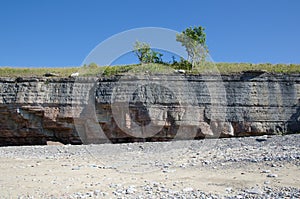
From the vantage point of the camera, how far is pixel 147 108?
72.1ft

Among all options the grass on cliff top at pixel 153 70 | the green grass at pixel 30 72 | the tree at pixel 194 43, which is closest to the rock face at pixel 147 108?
the grass on cliff top at pixel 153 70

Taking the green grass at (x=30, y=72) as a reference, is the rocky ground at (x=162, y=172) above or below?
below

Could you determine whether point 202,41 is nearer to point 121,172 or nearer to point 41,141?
point 41,141

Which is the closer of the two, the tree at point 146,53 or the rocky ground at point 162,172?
the rocky ground at point 162,172

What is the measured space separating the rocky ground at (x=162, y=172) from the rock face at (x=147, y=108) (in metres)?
4.82

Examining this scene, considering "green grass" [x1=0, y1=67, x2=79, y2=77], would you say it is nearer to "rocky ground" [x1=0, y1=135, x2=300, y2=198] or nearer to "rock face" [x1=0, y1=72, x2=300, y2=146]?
"rock face" [x1=0, y1=72, x2=300, y2=146]

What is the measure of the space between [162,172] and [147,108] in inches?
460

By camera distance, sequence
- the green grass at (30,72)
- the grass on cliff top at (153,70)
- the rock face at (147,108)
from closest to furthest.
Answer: the rock face at (147,108), the grass on cliff top at (153,70), the green grass at (30,72)

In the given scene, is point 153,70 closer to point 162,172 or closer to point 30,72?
point 30,72

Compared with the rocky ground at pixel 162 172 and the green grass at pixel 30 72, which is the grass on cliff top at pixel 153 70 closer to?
the green grass at pixel 30 72

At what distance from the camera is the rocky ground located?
7656mm

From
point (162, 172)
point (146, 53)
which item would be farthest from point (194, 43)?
point (162, 172)

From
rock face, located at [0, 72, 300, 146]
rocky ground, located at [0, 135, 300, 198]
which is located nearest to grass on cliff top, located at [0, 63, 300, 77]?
rock face, located at [0, 72, 300, 146]

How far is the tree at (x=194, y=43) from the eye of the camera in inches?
1086
